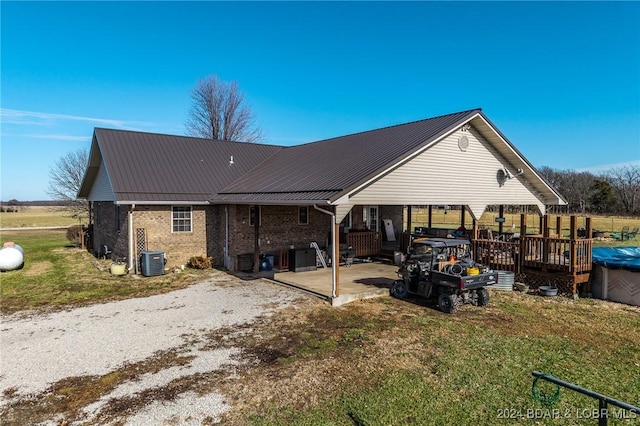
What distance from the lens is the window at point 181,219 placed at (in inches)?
609

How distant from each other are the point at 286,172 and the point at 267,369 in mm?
10202

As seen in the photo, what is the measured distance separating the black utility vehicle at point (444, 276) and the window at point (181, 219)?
884cm

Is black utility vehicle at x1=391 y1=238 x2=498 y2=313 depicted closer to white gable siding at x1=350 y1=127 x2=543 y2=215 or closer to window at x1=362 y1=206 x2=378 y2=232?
white gable siding at x1=350 y1=127 x2=543 y2=215

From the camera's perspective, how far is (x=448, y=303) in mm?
9375

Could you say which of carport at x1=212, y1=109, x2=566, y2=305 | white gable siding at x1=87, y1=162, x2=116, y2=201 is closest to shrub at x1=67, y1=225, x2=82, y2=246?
white gable siding at x1=87, y1=162, x2=116, y2=201

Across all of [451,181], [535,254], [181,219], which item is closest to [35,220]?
[181,219]

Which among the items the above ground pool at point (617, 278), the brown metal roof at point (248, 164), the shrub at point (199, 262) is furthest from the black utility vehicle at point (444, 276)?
the shrub at point (199, 262)

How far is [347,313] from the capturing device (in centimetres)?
950

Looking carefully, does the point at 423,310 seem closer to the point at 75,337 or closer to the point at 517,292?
the point at 517,292

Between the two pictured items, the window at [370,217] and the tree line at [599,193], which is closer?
the window at [370,217]

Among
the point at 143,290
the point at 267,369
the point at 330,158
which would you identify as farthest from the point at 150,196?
the point at 267,369

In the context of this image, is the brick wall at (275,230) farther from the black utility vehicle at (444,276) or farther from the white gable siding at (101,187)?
the black utility vehicle at (444,276)

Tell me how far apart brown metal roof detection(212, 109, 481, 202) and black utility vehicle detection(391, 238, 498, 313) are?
8.45 feet

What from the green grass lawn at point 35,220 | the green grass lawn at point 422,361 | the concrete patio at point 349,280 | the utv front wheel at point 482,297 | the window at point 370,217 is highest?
the window at point 370,217
